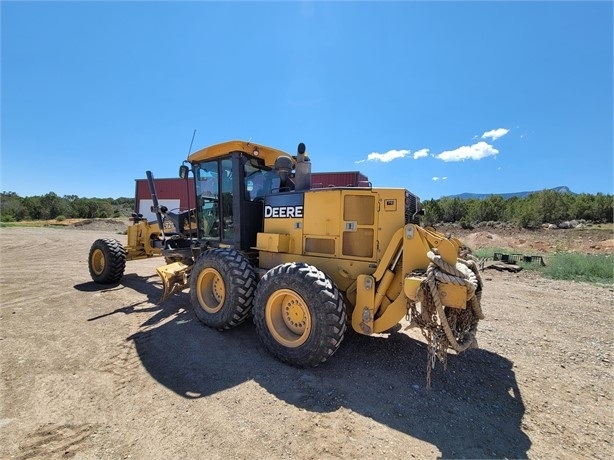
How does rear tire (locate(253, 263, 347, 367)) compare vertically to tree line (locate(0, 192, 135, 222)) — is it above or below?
below

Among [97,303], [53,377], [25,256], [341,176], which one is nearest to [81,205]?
[25,256]

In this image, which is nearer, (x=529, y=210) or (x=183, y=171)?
(x=183, y=171)

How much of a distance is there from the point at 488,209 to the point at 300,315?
3981cm

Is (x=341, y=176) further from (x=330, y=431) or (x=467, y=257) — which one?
(x=330, y=431)

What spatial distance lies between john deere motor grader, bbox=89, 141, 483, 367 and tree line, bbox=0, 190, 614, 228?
28.0 meters

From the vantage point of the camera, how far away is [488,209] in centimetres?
3753

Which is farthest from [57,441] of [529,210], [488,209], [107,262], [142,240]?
[488,209]

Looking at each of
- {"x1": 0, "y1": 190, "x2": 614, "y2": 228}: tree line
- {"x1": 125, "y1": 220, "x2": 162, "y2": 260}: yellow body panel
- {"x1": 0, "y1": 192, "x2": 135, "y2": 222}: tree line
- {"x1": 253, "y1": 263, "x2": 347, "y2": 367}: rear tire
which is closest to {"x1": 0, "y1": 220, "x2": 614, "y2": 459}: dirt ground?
{"x1": 253, "y1": 263, "x2": 347, "y2": 367}: rear tire

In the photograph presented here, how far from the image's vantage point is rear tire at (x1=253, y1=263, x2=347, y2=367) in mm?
3498

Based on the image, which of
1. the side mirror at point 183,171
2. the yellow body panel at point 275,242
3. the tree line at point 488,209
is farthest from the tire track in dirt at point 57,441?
the tree line at point 488,209

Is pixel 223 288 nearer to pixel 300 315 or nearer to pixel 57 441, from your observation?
pixel 300 315

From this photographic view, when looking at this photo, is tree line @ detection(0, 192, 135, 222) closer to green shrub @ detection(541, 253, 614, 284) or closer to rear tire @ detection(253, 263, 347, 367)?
rear tire @ detection(253, 263, 347, 367)

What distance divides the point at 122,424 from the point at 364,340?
2.93 metres

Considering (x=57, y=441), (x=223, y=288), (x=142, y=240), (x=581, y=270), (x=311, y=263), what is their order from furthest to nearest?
(x=581, y=270) → (x=142, y=240) → (x=223, y=288) → (x=311, y=263) → (x=57, y=441)
